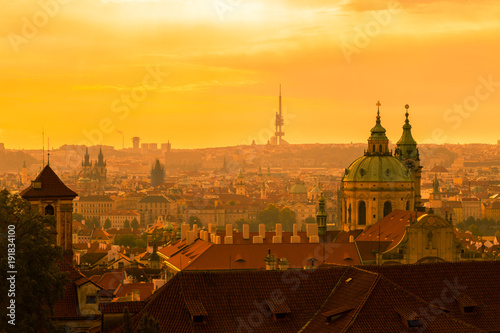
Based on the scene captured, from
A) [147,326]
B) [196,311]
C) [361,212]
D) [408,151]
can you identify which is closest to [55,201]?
[196,311]

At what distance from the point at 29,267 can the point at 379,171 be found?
195 feet

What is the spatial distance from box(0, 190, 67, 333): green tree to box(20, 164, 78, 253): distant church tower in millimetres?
12878

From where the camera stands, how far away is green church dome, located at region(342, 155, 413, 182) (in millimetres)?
100188

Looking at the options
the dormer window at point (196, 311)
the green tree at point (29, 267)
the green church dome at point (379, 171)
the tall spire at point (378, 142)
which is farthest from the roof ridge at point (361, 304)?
the tall spire at point (378, 142)

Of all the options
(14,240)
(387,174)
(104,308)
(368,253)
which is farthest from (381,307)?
(387,174)

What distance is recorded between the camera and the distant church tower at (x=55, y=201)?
59.7 metres

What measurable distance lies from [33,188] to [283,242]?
3409 centimetres

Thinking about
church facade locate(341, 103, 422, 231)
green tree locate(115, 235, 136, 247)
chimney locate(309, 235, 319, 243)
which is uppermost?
church facade locate(341, 103, 422, 231)

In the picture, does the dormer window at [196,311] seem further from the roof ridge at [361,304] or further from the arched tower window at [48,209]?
the arched tower window at [48,209]

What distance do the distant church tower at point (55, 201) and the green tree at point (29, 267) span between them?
42.3ft

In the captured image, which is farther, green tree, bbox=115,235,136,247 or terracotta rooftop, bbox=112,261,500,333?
green tree, bbox=115,235,136,247

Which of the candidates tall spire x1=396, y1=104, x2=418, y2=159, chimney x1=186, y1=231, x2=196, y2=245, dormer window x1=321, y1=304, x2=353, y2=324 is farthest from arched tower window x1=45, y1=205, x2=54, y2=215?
tall spire x1=396, y1=104, x2=418, y2=159

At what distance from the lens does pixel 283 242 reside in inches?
3573

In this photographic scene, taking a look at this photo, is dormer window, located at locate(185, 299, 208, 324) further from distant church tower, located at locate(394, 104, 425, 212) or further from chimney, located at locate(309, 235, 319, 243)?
distant church tower, located at locate(394, 104, 425, 212)
